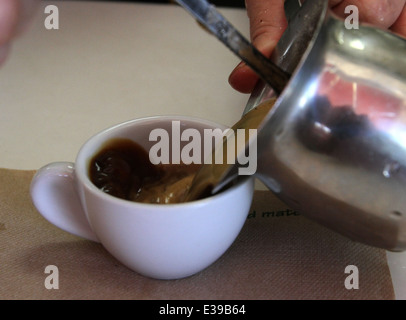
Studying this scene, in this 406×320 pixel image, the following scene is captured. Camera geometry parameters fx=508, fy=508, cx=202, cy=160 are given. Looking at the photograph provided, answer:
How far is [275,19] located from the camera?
0.64 metres

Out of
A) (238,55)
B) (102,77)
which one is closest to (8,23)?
(238,55)

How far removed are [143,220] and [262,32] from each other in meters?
0.32

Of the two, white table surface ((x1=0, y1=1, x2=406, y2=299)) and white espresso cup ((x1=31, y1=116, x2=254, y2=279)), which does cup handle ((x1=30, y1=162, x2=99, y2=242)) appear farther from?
white table surface ((x1=0, y1=1, x2=406, y2=299))

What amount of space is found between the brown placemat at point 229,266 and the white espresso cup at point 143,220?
0.06 feet

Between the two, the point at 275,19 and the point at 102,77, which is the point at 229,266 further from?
the point at 102,77

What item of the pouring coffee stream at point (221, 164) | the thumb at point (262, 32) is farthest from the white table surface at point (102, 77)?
the pouring coffee stream at point (221, 164)

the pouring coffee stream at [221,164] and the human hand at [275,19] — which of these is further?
the human hand at [275,19]

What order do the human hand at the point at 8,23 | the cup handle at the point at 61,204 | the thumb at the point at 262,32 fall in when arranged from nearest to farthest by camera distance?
the human hand at the point at 8,23, the cup handle at the point at 61,204, the thumb at the point at 262,32

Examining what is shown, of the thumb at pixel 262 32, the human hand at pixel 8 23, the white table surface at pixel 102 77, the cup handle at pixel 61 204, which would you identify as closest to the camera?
the human hand at pixel 8 23

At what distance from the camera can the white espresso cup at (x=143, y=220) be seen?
411mm

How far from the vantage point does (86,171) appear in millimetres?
461

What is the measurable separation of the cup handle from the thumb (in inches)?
9.9

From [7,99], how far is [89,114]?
5.6 inches

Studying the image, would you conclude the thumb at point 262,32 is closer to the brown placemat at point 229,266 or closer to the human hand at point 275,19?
the human hand at point 275,19
